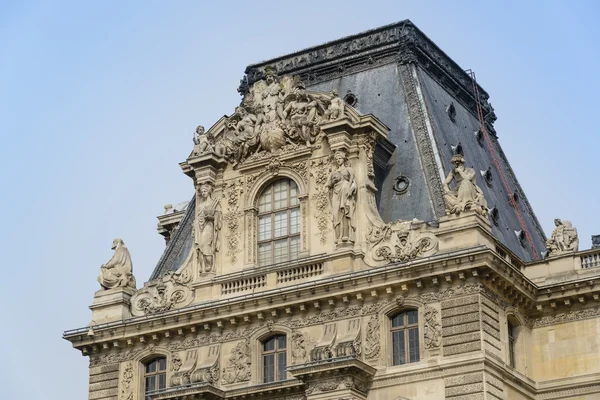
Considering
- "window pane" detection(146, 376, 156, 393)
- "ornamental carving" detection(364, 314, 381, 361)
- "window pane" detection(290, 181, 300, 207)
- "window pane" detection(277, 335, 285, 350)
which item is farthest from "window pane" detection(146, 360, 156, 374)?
"ornamental carving" detection(364, 314, 381, 361)

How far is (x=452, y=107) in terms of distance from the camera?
50.4 metres

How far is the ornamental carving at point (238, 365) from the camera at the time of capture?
43.4m

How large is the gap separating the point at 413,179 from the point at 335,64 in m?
7.63

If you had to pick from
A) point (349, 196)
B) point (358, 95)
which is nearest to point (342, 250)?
point (349, 196)

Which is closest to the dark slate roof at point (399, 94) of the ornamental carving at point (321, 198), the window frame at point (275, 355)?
the ornamental carving at point (321, 198)

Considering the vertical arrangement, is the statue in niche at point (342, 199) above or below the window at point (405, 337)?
above

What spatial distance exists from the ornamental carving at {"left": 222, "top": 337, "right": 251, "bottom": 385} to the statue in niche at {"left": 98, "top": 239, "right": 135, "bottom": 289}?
5745 mm

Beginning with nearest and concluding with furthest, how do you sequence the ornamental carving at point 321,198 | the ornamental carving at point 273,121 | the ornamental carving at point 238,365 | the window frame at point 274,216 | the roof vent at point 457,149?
the ornamental carving at point 238,365 < the ornamental carving at point 321,198 < the window frame at point 274,216 < the ornamental carving at point 273,121 < the roof vent at point 457,149

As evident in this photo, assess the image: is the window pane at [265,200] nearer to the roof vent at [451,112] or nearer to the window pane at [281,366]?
the window pane at [281,366]

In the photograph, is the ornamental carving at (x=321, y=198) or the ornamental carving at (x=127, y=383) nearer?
the ornamental carving at (x=321, y=198)

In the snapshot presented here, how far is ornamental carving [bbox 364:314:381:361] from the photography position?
1625 inches

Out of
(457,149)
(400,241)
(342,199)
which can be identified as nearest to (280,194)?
(342,199)

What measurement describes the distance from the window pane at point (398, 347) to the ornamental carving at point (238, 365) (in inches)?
205

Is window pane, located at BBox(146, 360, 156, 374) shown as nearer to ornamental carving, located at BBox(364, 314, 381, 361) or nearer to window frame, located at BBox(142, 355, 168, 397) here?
window frame, located at BBox(142, 355, 168, 397)
